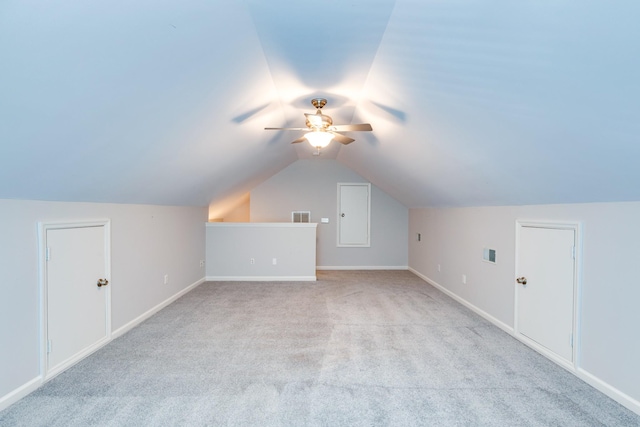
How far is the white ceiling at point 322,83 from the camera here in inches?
57.2

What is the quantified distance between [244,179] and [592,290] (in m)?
4.94

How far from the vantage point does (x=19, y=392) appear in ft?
7.50

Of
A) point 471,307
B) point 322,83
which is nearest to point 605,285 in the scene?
point 471,307

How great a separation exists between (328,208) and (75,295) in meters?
5.39

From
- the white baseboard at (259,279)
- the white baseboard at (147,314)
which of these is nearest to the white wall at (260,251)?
the white baseboard at (259,279)

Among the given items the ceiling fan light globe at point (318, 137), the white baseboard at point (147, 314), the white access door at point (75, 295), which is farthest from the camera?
the white baseboard at point (147, 314)

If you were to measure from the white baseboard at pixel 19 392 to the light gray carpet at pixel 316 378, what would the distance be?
0.14 ft

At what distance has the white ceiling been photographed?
4.76 ft

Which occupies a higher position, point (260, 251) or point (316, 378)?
point (260, 251)

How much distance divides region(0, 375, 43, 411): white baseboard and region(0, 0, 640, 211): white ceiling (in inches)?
51.9

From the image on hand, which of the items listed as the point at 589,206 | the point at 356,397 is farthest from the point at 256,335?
the point at 589,206

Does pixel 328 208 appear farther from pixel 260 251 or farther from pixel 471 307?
pixel 471 307

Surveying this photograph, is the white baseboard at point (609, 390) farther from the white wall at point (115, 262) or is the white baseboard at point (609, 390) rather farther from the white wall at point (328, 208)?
the white wall at point (328, 208)

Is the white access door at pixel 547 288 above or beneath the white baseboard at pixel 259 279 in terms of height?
above
